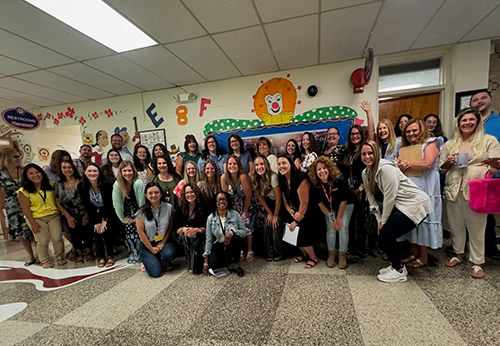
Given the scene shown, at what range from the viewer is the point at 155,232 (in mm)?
2404

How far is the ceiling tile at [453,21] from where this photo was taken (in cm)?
231

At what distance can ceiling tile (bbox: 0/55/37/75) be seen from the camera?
2.99 metres

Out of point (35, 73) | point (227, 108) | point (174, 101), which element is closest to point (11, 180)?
point (35, 73)

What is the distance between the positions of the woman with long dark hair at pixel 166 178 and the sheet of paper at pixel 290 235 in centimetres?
156

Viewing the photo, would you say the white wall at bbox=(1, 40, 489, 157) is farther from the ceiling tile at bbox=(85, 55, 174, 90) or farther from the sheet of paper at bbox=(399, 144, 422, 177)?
the sheet of paper at bbox=(399, 144, 422, 177)

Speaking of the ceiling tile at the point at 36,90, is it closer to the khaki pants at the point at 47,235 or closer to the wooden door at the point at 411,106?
the khaki pants at the point at 47,235

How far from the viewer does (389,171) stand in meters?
1.83

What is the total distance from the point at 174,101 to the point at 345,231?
171 inches

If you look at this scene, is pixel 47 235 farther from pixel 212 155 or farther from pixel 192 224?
pixel 212 155

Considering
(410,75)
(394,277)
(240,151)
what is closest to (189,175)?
(240,151)

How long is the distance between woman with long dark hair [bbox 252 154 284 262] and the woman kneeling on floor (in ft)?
3.42

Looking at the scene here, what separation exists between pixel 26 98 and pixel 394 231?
24.8 feet

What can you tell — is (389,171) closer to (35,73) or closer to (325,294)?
(325,294)

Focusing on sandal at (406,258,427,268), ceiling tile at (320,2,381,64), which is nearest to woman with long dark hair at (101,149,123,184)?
ceiling tile at (320,2,381,64)
